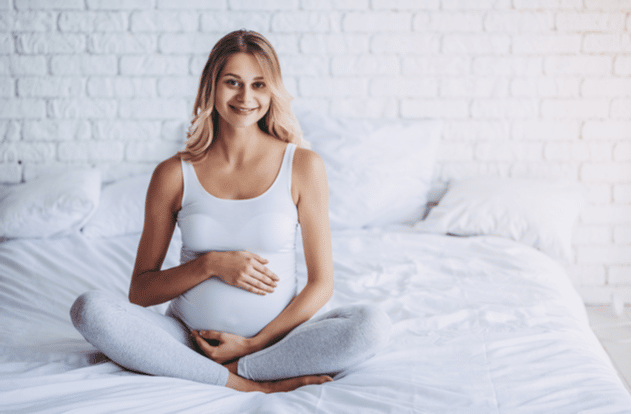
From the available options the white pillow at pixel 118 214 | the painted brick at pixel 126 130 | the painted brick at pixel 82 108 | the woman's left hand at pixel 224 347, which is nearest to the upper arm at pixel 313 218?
the woman's left hand at pixel 224 347

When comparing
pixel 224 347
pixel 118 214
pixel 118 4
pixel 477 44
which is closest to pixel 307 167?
pixel 224 347

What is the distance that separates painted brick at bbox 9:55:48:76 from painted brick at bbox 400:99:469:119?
5.86 ft

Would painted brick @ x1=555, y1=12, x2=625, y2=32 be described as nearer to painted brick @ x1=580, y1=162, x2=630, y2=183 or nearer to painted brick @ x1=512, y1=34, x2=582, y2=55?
painted brick @ x1=512, y1=34, x2=582, y2=55

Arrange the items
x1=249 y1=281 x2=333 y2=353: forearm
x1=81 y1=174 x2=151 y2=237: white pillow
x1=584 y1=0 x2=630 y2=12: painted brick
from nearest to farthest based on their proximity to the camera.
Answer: x1=249 y1=281 x2=333 y2=353: forearm < x1=81 y1=174 x2=151 y2=237: white pillow < x1=584 y1=0 x2=630 y2=12: painted brick


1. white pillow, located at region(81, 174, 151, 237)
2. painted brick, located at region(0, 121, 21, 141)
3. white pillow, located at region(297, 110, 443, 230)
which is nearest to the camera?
white pillow, located at region(81, 174, 151, 237)

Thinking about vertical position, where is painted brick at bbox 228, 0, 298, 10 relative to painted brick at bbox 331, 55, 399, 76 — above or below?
above

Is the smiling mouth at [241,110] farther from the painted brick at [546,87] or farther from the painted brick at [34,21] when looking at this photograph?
the painted brick at [34,21]

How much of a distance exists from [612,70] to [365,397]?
2.21 m

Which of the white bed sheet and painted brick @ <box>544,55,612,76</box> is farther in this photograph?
painted brick @ <box>544,55,612,76</box>

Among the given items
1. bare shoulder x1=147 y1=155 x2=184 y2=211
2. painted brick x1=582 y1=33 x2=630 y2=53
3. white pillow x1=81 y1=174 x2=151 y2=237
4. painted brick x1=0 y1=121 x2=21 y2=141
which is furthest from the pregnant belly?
painted brick x1=582 y1=33 x2=630 y2=53

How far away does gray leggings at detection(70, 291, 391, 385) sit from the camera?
1043 millimetres

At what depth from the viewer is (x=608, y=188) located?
2533 mm

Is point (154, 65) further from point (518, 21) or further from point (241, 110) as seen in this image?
point (518, 21)

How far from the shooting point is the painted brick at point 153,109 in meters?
2.64
